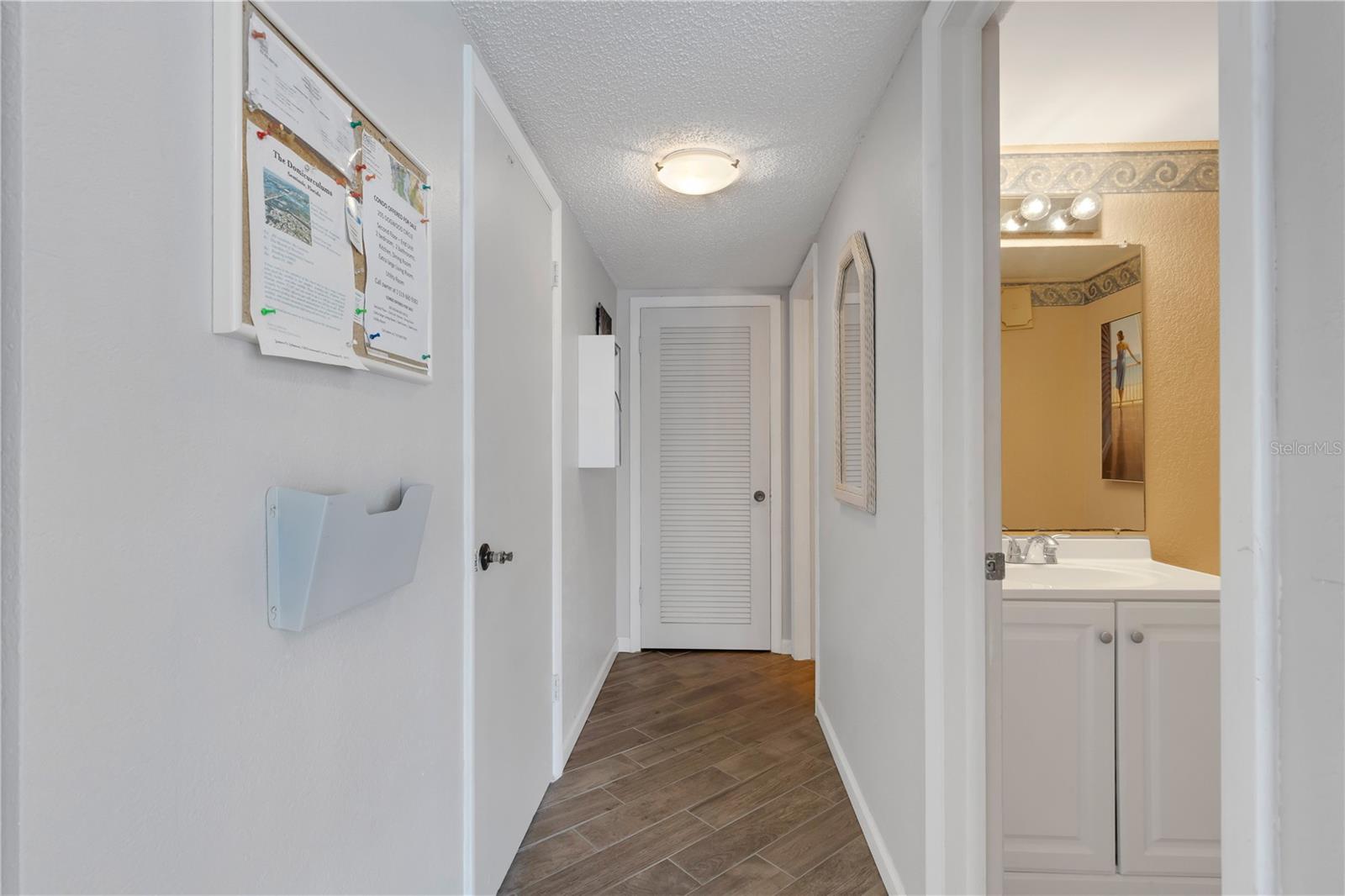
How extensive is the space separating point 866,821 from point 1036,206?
7.43 ft

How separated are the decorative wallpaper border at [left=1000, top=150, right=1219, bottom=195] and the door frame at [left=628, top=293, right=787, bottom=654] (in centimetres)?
174

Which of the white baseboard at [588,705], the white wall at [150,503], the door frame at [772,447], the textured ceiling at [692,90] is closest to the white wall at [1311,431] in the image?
the white wall at [150,503]

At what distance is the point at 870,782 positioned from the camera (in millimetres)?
2023

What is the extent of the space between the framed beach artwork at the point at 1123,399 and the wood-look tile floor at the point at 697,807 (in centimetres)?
160

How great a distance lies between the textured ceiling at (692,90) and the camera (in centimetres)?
151

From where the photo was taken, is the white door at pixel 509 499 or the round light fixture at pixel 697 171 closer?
the white door at pixel 509 499

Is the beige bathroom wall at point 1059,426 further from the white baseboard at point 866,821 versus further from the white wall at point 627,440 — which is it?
the white wall at point 627,440

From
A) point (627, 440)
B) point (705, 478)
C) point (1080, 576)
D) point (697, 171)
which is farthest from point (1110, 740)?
point (627, 440)

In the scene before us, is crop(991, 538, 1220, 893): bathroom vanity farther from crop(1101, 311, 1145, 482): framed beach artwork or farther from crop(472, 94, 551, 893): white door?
crop(472, 94, 551, 893): white door

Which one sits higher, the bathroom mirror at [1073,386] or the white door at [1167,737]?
the bathroom mirror at [1073,386]

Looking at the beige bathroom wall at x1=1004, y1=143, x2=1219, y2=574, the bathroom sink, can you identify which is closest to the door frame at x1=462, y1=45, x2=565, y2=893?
the bathroom sink

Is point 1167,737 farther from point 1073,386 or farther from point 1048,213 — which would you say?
point 1048,213

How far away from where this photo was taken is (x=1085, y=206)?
92.8 inches

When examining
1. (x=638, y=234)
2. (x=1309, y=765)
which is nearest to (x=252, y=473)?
(x=1309, y=765)
